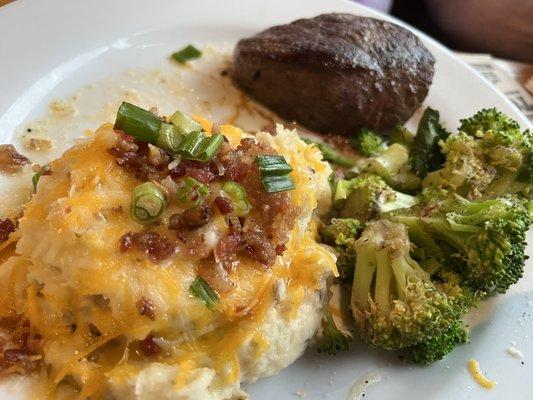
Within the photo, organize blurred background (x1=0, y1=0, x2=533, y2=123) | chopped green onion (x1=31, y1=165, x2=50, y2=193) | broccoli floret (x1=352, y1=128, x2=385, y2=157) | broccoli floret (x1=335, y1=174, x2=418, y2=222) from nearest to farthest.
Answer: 1. chopped green onion (x1=31, y1=165, x2=50, y2=193)
2. broccoli floret (x1=335, y1=174, x2=418, y2=222)
3. broccoli floret (x1=352, y1=128, x2=385, y2=157)
4. blurred background (x1=0, y1=0, x2=533, y2=123)

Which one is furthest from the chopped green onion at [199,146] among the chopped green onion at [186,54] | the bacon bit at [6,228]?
the chopped green onion at [186,54]

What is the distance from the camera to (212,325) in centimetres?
242

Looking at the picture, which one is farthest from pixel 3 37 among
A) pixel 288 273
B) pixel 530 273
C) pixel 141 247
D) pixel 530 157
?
pixel 530 273

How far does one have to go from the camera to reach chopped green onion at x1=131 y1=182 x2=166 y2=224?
237 cm

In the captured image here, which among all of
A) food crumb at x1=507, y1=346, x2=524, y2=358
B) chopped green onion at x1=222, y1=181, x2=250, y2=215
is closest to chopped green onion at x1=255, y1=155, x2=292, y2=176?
chopped green onion at x1=222, y1=181, x2=250, y2=215

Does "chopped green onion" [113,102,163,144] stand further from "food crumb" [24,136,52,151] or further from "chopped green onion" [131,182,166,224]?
"food crumb" [24,136,52,151]

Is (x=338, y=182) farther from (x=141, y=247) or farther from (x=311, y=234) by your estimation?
(x=141, y=247)

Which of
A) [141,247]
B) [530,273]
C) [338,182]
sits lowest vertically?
[530,273]

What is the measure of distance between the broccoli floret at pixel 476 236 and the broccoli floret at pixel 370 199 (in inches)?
3.6

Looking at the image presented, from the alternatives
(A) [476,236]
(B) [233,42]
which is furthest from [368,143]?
(B) [233,42]

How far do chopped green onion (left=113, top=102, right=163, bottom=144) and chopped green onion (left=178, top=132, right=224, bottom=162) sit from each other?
0.44 ft

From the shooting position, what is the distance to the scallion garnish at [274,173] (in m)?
2.64

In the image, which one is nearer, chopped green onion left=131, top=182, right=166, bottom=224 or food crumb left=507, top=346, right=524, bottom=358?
chopped green onion left=131, top=182, right=166, bottom=224

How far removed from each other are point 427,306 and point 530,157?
4.09 feet
